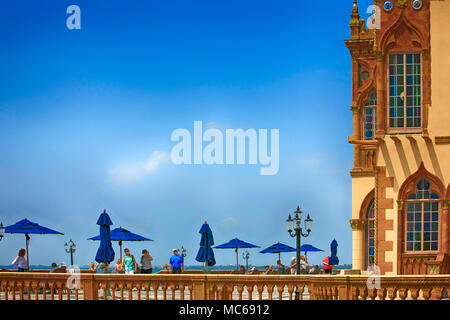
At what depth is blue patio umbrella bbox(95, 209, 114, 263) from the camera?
3431 cm

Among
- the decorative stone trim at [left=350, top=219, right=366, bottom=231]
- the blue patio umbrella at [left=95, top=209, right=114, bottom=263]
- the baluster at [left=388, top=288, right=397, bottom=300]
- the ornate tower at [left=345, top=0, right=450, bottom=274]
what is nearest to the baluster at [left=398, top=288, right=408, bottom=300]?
the baluster at [left=388, top=288, right=397, bottom=300]

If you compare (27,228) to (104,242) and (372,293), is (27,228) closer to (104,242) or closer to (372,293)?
(104,242)

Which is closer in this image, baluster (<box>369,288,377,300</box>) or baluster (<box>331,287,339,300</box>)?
baluster (<box>369,288,377,300</box>)

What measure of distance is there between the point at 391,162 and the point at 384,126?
125cm

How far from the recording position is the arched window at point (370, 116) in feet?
146

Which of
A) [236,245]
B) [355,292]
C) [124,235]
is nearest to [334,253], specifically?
[236,245]

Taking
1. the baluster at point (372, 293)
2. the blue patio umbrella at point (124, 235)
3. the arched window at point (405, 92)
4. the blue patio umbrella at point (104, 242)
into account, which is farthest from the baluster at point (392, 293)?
the blue patio umbrella at point (124, 235)

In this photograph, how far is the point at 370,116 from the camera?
44.7 metres

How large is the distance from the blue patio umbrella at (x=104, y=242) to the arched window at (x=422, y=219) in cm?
1088

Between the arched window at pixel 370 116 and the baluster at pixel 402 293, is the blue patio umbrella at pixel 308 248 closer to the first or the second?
the arched window at pixel 370 116

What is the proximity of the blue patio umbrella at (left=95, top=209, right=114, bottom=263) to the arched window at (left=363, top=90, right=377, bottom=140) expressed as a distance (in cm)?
1524

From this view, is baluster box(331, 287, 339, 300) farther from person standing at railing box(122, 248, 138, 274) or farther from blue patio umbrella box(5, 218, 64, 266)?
blue patio umbrella box(5, 218, 64, 266)
